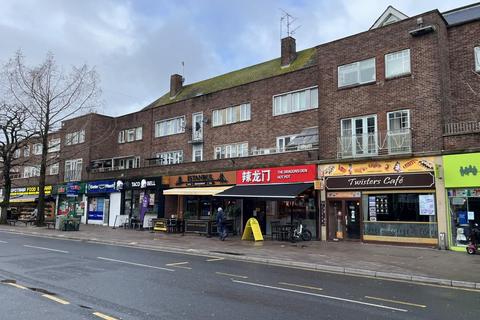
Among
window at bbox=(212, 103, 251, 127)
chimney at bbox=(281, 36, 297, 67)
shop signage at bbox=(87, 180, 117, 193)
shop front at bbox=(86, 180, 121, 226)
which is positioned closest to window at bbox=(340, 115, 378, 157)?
window at bbox=(212, 103, 251, 127)

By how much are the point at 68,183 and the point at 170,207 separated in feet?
48.4

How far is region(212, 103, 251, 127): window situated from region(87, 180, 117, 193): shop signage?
1105 cm

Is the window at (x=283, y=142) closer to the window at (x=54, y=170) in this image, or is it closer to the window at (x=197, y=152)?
the window at (x=197, y=152)

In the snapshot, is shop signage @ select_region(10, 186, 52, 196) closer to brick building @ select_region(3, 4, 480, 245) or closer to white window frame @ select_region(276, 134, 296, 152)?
brick building @ select_region(3, 4, 480, 245)

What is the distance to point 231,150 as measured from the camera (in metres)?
27.5

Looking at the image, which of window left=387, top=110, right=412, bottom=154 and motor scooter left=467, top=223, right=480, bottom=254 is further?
window left=387, top=110, right=412, bottom=154

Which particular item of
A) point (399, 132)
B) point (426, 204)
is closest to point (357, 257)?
point (426, 204)

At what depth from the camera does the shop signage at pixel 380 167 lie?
56.6ft

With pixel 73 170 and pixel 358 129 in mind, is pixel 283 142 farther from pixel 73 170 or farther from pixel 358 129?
pixel 73 170

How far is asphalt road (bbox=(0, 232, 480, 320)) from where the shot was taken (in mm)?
6578

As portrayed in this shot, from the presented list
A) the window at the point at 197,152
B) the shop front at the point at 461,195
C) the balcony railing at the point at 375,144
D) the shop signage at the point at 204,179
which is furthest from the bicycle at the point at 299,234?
the window at the point at 197,152

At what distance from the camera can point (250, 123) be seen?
2645 centimetres

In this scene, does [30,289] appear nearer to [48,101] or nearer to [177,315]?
[177,315]

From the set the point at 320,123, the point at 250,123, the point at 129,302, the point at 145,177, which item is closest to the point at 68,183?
the point at 145,177
